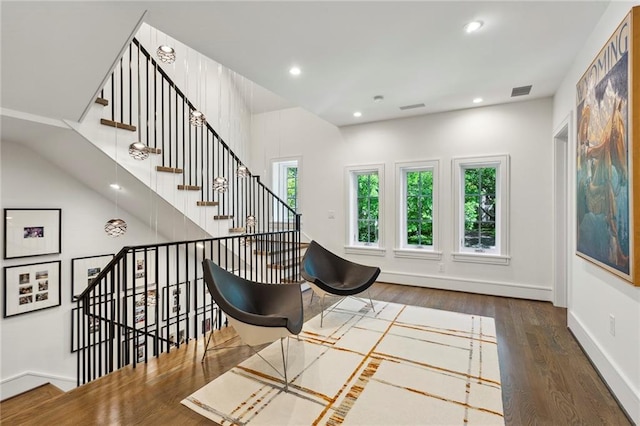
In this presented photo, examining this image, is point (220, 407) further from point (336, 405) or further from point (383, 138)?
point (383, 138)

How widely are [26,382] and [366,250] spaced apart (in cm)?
515

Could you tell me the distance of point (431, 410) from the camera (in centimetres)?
199

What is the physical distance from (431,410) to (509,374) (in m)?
0.93

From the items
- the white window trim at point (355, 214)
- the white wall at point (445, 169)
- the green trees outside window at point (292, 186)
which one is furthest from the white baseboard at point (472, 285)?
the green trees outside window at point (292, 186)

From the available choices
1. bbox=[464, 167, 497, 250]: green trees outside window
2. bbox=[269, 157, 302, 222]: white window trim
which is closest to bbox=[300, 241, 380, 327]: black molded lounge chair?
bbox=[464, 167, 497, 250]: green trees outside window

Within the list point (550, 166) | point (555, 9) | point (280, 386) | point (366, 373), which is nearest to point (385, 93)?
point (555, 9)

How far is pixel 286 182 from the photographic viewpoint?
6969mm

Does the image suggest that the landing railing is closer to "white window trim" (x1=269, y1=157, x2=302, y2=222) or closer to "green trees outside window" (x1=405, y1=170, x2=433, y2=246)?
"white window trim" (x1=269, y1=157, x2=302, y2=222)

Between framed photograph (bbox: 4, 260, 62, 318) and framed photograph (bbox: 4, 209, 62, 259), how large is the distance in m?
0.18

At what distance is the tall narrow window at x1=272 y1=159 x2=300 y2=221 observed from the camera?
Answer: 6.82 meters

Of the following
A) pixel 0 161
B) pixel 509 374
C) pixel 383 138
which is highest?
pixel 383 138

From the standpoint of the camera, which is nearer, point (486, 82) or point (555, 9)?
point (555, 9)

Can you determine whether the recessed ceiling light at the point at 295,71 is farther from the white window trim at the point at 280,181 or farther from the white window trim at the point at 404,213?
the white window trim at the point at 280,181

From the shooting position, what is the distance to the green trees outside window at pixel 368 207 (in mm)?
5828
